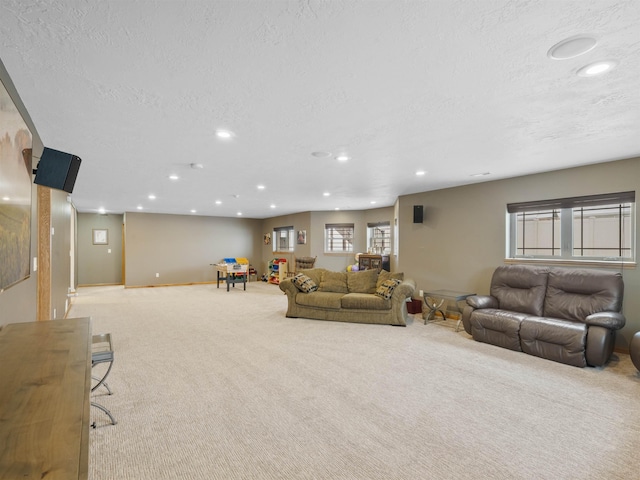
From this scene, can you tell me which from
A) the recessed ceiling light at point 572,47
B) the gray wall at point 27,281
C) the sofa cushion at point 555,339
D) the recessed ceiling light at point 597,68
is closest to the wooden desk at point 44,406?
the gray wall at point 27,281

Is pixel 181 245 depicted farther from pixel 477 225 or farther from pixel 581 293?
pixel 581 293

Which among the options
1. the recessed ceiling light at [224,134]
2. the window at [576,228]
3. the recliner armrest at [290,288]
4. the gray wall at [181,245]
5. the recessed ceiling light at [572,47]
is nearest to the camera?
the recessed ceiling light at [572,47]

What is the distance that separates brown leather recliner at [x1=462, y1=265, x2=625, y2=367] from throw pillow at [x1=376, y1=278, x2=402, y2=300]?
1.14 m

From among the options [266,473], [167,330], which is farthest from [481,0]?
[167,330]

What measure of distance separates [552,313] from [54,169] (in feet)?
17.7

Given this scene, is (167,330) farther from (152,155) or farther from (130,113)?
(130,113)

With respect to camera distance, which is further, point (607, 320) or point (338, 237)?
point (338, 237)

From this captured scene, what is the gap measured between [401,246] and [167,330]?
452cm

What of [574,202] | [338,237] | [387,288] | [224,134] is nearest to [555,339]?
[574,202]

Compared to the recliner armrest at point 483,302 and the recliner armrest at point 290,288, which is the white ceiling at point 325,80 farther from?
the recliner armrest at point 290,288

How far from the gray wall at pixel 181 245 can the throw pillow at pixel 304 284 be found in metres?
6.44

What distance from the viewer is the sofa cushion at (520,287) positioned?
177 inches

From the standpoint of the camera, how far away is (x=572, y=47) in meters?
1.83

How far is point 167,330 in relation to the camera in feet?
17.0
